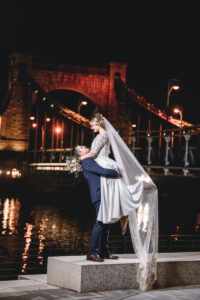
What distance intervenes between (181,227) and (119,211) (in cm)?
1171

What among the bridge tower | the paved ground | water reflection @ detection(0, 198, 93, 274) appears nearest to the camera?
the paved ground

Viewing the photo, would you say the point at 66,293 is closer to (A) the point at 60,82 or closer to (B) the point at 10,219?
(B) the point at 10,219

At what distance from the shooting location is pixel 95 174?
6.74 m

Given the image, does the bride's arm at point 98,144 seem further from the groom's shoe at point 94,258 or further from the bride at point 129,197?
the groom's shoe at point 94,258

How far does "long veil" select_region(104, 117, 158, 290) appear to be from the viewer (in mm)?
6684

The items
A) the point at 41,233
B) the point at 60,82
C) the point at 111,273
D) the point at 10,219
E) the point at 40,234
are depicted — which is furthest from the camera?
the point at 60,82

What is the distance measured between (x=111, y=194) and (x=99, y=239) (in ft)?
1.66

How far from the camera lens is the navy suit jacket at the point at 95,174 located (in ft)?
21.9

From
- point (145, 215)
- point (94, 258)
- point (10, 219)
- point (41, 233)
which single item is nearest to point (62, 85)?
point (10, 219)

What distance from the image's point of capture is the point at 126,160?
7059 mm

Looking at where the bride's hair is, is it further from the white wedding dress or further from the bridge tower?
the bridge tower

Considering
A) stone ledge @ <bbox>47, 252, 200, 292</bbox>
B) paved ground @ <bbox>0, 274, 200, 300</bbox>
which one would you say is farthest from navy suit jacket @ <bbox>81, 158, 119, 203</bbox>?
paved ground @ <bbox>0, 274, 200, 300</bbox>

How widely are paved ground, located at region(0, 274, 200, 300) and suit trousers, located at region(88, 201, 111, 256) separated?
0.50 metres

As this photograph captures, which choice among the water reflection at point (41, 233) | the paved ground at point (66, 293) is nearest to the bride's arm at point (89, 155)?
the paved ground at point (66, 293)
